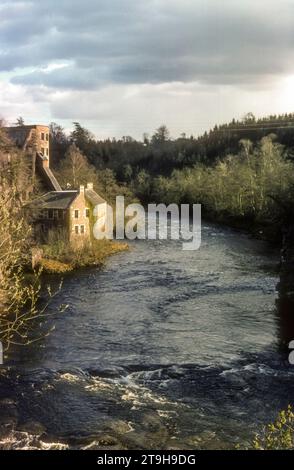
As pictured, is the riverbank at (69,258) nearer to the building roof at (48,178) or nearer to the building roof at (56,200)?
the building roof at (56,200)

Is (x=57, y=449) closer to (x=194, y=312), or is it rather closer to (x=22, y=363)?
(x=22, y=363)

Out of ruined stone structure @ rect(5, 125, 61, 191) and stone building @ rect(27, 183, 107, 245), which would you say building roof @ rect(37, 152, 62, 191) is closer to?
ruined stone structure @ rect(5, 125, 61, 191)

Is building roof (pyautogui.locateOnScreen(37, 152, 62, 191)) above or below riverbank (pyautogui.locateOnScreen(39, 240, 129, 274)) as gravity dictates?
above

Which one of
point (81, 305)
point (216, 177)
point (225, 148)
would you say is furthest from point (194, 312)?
point (225, 148)

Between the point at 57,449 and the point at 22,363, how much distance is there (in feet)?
25.0

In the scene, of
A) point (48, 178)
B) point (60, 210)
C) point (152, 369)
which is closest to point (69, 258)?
point (60, 210)

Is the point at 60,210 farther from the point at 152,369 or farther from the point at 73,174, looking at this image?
the point at 152,369

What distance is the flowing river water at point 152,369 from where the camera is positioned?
16969mm

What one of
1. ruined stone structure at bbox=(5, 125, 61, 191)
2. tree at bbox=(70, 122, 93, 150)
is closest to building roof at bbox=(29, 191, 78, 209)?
ruined stone structure at bbox=(5, 125, 61, 191)

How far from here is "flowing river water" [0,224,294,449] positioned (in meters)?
17.0

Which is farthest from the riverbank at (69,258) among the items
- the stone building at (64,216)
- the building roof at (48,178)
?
the building roof at (48,178)

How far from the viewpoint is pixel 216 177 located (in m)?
84.1

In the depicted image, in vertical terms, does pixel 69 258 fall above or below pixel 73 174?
below

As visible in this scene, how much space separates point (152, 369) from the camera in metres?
22.0
